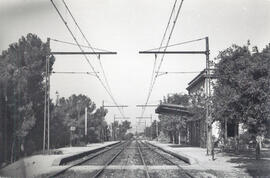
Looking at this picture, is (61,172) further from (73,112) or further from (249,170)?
(73,112)

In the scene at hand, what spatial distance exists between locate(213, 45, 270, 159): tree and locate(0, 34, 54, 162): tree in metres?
21.7

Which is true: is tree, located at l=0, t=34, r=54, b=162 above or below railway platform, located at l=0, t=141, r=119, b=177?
above

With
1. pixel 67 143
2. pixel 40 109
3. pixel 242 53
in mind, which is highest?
pixel 242 53

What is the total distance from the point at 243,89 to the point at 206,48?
656 cm

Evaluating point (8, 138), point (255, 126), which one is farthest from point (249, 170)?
point (8, 138)

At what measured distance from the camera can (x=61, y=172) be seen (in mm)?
17109

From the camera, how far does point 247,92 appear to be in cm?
1848

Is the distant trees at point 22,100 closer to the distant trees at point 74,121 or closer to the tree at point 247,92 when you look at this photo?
the distant trees at point 74,121

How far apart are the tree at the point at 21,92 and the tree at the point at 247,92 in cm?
2173

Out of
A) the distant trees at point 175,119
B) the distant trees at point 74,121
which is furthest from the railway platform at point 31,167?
the distant trees at point 175,119

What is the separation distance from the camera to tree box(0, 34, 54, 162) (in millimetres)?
35906

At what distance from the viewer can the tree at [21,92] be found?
3591 centimetres

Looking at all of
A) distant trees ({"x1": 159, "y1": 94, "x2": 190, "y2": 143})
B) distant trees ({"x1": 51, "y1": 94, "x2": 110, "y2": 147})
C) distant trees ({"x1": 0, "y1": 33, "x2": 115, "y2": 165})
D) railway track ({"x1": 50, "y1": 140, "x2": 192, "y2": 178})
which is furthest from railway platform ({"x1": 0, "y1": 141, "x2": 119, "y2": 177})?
distant trees ({"x1": 159, "y1": 94, "x2": 190, "y2": 143})

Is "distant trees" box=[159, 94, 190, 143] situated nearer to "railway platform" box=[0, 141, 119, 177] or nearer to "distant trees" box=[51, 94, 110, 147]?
"distant trees" box=[51, 94, 110, 147]
